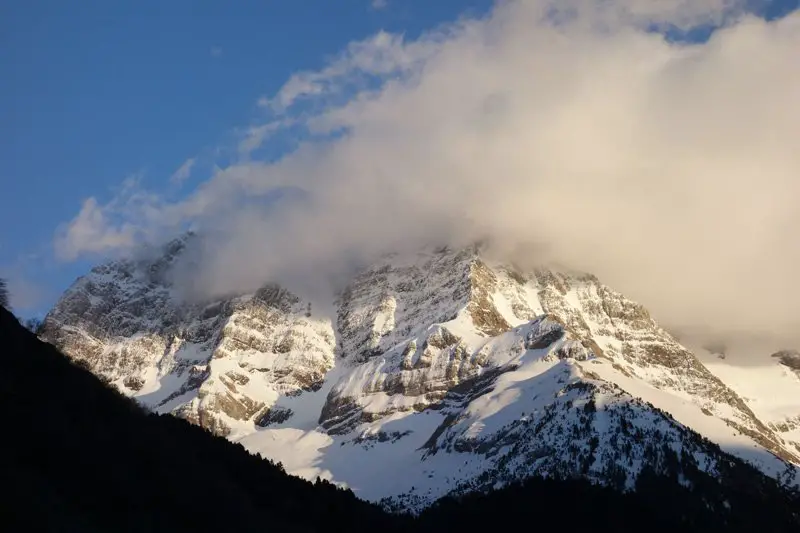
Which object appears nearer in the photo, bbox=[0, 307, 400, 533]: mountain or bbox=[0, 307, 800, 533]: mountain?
bbox=[0, 307, 400, 533]: mountain

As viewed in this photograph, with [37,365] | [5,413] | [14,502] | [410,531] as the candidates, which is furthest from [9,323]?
[410,531]

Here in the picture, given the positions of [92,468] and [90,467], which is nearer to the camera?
[90,467]

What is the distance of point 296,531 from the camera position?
122 metres

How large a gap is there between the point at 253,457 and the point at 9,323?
6216cm

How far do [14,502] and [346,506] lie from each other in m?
86.9

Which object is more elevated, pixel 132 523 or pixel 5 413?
pixel 5 413

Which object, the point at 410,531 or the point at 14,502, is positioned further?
the point at 410,531

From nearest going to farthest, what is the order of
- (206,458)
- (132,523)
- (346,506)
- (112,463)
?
(132,523), (112,463), (206,458), (346,506)

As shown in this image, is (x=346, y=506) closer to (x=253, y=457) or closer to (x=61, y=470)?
(x=253, y=457)

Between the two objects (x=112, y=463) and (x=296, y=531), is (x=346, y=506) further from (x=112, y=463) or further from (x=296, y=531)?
(x=112, y=463)

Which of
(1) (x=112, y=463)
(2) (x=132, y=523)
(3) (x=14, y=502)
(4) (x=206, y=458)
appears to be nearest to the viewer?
(3) (x=14, y=502)

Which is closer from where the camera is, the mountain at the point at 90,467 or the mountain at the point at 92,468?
the mountain at the point at 90,467

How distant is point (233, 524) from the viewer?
105562 mm

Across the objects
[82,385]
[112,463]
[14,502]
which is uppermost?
[82,385]
